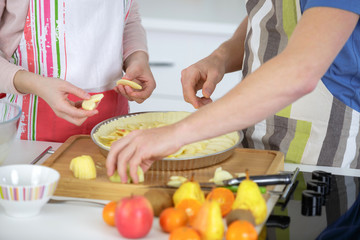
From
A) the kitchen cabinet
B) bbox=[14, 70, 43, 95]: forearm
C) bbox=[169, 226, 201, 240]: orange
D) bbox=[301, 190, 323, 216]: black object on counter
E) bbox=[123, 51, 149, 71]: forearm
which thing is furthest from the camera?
the kitchen cabinet

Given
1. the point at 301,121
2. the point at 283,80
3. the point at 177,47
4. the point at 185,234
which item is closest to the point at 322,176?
the point at 301,121

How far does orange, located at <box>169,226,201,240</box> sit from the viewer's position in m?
0.89

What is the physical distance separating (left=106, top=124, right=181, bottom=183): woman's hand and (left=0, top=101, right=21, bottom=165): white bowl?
0.80 feet

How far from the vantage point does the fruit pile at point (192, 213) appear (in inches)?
35.9

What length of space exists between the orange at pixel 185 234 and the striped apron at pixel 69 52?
27.9 inches

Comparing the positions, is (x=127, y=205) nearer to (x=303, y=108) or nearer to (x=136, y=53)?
(x=303, y=108)

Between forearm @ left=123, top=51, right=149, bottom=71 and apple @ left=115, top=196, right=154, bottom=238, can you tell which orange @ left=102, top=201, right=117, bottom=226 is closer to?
apple @ left=115, top=196, right=154, bottom=238

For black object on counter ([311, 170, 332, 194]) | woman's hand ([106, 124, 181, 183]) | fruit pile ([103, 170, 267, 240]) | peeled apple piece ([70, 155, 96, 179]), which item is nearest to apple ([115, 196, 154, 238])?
fruit pile ([103, 170, 267, 240])

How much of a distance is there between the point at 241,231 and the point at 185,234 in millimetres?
89

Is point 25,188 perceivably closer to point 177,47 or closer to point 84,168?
point 84,168

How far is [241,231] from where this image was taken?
0.91 metres

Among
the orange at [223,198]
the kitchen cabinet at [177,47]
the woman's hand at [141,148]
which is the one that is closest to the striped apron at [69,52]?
the woman's hand at [141,148]

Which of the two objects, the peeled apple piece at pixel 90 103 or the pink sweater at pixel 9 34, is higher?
the pink sweater at pixel 9 34

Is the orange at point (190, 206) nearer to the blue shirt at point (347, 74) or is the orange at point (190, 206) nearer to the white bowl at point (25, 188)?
the white bowl at point (25, 188)
